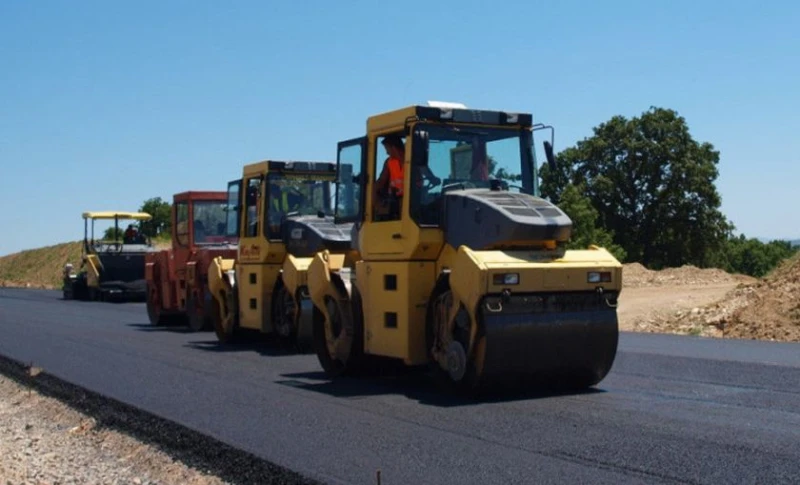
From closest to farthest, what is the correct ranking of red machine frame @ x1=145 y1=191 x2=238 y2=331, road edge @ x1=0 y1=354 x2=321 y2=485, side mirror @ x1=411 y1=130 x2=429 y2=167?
1. road edge @ x1=0 y1=354 x2=321 y2=485
2. side mirror @ x1=411 y1=130 x2=429 y2=167
3. red machine frame @ x1=145 y1=191 x2=238 y2=331

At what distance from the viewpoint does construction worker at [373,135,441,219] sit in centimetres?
1038

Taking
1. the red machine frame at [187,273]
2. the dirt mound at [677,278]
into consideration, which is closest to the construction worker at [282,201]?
the red machine frame at [187,273]

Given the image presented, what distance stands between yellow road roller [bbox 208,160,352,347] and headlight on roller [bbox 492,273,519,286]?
5.25 meters

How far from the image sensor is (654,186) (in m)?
52.7

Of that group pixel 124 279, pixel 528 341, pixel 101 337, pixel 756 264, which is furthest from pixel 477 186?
pixel 756 264

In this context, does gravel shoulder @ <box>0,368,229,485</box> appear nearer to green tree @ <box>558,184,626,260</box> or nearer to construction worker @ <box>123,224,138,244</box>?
construction worker @ <box>123,224,138,244</box>

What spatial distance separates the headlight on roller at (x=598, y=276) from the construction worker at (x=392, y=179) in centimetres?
190

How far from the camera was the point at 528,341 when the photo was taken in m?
9.23

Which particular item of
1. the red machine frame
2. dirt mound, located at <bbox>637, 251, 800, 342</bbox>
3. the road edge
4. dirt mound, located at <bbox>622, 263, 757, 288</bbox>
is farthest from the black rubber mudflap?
dirt mound, located at <bbox>622, 263, 757, 288</bbox>

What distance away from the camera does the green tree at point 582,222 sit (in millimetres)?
42000

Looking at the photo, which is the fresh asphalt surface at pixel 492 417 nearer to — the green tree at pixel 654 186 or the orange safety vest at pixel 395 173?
the orange safety vest at pixel 395 173

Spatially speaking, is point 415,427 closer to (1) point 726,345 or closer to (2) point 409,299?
(2) point 409,299

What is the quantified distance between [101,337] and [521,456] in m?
12.3

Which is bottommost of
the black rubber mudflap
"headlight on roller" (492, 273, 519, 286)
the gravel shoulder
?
the gravel shoulder
